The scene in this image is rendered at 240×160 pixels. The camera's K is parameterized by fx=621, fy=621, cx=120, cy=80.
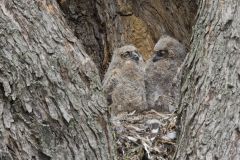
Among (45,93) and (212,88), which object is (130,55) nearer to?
(212,88)

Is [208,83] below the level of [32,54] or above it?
below

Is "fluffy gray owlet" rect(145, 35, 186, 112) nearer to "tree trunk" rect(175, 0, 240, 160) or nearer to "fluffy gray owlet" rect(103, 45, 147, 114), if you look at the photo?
"fluffy gray owlet" rect(103, 45, 147, 114)

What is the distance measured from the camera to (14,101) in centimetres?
368

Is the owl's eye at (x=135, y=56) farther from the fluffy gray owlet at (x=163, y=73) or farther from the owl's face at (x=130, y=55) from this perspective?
the fluffy gray owlet at (x=163, y=73)

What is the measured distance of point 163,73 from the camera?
25.7 feet

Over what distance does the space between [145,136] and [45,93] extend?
2555 mm

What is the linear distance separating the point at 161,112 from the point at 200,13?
2.94 metres

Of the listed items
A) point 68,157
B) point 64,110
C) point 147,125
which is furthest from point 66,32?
point 147,125

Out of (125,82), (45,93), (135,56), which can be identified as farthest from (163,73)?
(45,93)

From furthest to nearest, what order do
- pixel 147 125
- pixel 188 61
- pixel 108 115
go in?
pixel 147 125
pixel 188 61
pixel 108 115

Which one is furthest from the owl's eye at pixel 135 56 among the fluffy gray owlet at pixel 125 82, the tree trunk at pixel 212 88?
the tree trunk at pixel 212 88

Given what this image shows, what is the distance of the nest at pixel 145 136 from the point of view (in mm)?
5637

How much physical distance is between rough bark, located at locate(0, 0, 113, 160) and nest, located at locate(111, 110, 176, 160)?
129 cm

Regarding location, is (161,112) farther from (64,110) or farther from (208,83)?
(64,110)
